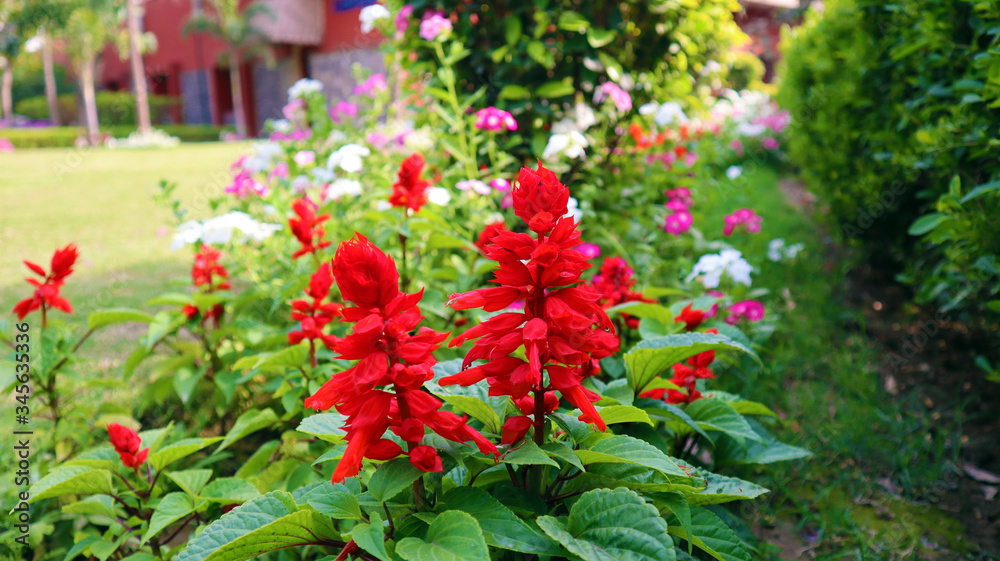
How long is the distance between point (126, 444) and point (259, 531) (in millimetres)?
763

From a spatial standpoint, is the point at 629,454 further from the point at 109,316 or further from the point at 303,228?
the point at 109,316

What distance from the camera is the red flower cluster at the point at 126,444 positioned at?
142 cm

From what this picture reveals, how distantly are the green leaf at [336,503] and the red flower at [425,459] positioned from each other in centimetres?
13

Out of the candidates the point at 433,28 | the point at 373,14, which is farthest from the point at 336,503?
the point at 373,14

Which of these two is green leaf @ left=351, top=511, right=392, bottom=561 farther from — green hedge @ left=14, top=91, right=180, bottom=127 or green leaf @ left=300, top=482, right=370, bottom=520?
green hedge @ left=14, top=91, right=180, bottom=127

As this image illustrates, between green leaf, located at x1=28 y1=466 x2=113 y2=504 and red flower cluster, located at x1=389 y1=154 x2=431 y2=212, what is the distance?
1.10 meters

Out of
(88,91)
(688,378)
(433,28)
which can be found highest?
(433,28)

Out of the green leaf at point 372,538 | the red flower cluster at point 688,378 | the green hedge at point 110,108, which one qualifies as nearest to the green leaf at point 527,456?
the green leaf at point 372,538

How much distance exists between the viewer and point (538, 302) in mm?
976

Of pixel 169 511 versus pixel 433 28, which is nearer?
pixel 169 511

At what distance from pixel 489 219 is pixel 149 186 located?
8.82 m

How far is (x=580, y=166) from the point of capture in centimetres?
335

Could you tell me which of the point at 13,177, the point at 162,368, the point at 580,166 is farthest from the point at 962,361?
the point at 13,177

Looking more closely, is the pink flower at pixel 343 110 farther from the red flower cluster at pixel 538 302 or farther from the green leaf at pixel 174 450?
the red flower cluster at pixel 538 302
